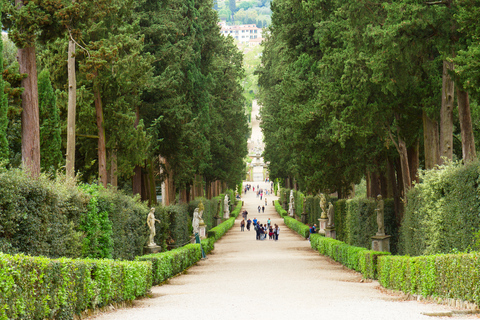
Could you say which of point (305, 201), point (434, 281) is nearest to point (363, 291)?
point (434, 281)

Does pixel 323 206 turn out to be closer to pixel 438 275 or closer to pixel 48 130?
pixel 48 130

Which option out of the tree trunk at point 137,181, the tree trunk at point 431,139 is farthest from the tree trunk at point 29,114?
the tree trunk at point 137,181

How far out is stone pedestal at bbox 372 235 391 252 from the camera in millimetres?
21203

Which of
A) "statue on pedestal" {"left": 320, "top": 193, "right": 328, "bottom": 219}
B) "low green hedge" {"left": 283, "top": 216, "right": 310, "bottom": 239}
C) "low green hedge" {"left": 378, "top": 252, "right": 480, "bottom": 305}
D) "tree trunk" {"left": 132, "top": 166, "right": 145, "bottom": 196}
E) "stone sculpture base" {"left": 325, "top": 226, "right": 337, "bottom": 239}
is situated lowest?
"low green hedge" {"left": 283, "top": 216, "right": 310, "bottom": 239}

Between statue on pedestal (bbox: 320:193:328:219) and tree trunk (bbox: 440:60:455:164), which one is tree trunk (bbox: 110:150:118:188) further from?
statue on pedestal (bbox: 320:193:328:219)

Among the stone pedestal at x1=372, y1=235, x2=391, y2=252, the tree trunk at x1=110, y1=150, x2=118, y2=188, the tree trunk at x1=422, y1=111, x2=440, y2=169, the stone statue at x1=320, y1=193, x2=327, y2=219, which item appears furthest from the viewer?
the stone statue at x1=320, y1=193, x2=327, y2=219

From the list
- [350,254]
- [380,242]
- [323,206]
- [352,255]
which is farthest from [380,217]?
[323,206]

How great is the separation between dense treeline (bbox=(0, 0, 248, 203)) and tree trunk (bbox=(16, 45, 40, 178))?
23 millimetres

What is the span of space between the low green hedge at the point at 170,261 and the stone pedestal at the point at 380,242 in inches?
268

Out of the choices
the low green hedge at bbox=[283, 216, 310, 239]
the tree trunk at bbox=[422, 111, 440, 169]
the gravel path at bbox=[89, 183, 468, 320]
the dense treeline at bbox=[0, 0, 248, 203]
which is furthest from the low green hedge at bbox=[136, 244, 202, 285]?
the low green hedge at bbox=[283, 216, 310, 239]

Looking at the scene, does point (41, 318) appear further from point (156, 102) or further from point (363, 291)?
point (156, 102)

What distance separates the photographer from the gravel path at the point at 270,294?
30.5 ft

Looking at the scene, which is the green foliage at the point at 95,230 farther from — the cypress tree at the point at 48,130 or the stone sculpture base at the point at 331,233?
the stone sculpture base at the point at 331,233

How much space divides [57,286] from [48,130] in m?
14.2
